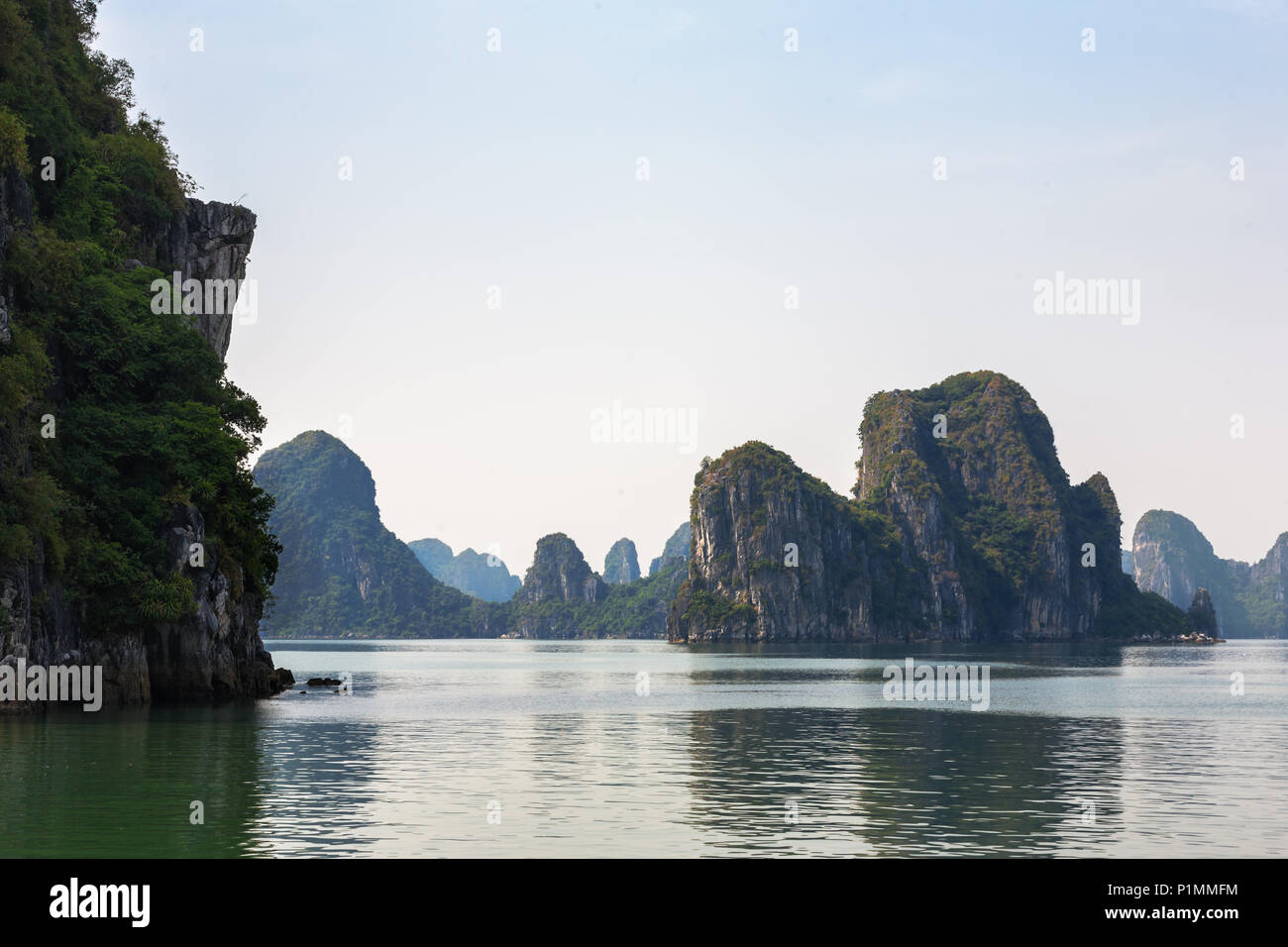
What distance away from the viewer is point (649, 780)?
35062 mm

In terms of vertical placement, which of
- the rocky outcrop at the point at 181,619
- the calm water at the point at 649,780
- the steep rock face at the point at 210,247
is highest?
the steep rock face at the point at 210,247

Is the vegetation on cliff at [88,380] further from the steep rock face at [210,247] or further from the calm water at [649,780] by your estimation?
the calm water at [649,780]

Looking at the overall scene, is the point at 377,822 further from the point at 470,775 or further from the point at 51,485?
the point at 51,485

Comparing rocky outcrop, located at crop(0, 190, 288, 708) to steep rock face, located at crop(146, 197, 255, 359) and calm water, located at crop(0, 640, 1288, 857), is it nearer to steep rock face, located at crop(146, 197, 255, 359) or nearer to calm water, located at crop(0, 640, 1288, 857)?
steep rock face, located at crop(146, 197, 255, 359)

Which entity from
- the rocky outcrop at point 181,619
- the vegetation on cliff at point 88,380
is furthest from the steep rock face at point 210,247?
the vegetation on cliff at point 88,380

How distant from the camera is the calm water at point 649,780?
25141mm

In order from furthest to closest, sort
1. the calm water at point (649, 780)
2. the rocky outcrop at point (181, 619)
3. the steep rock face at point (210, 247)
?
the steep rock face at point (210, 247)
the rocky outcrop at point (181, 619)
the calm water at point (649, 780)

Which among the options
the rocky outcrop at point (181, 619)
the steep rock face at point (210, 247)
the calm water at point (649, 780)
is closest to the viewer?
the calm water at point (649, 780)

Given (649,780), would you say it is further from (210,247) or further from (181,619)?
(210,247)

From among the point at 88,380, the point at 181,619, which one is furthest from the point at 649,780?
the point at 88,380

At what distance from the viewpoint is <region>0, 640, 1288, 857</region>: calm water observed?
82.5ft
